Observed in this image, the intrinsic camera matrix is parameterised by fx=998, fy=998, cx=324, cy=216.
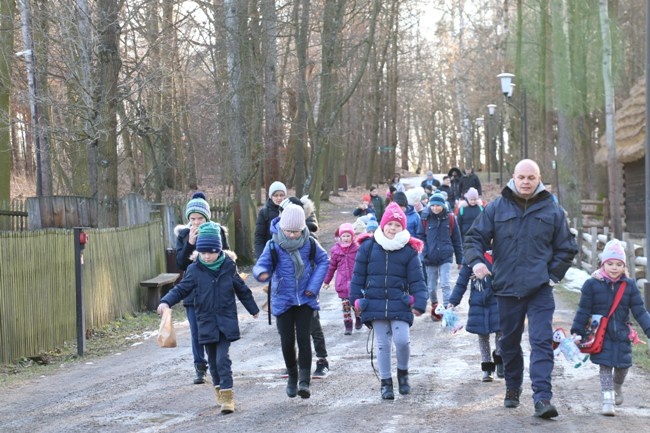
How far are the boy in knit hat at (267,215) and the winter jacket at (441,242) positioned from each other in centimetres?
320

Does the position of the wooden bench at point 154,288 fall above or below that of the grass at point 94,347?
above

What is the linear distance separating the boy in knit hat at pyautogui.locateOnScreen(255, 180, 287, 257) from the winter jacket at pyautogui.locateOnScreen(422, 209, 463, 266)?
126 inches

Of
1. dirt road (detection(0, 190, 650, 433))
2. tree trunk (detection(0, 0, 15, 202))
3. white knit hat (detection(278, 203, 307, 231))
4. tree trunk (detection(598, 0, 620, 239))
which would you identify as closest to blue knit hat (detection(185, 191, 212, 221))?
white knit hat (detection(278, 203, 307, 231))

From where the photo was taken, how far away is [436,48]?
242ft

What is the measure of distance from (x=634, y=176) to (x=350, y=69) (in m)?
17.5

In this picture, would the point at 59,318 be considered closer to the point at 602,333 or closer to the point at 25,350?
the point at 25,350

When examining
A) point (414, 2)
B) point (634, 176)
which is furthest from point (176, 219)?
point (414, 2)

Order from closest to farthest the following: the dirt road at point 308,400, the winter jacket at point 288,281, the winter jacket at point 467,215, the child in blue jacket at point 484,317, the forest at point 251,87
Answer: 1. the dirt road at point 308,400
2. the winter jacket at point 288,281
3. the child in blue jacket at point 484,317
4. the winter jacket at point 467,215
5. the forest at point 251,87

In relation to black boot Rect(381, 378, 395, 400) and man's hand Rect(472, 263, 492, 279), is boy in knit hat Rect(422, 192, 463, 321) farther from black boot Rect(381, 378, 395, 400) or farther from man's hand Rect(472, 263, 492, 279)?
man's hand Rect(472, 263, 492, 279)

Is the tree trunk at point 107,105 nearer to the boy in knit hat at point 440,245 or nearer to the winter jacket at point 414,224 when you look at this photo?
the winter jacket at point 414,224

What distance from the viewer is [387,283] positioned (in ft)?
28.1

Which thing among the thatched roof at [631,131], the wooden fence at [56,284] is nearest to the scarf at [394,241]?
the wooden fence at [56,284]

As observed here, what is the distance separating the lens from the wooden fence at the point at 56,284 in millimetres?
11539

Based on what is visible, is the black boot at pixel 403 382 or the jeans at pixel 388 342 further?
the black boot at pixel 403 382
